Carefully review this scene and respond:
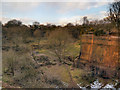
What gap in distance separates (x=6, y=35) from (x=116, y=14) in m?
16.9

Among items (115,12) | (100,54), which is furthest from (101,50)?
Result: (115,12)

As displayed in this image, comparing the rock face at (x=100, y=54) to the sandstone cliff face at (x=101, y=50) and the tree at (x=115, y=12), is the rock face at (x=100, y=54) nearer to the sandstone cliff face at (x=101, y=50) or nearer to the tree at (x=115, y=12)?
the sandstone cliff face at (x=101, y=50)

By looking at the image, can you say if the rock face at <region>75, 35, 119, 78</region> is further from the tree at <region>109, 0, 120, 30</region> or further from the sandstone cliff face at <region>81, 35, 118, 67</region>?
the tree at <region>109, 0, 120, 30</region>

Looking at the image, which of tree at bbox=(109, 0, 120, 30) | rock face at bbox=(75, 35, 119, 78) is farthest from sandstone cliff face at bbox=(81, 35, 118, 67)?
tree at bbox=(109, 0, 120, 30)

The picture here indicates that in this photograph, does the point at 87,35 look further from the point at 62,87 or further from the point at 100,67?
the point at 62,87

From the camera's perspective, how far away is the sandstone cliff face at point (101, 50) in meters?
7.07

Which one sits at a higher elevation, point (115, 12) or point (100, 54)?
point (115, 12)

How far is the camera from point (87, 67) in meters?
8.15

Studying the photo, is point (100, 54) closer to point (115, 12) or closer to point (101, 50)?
point (101, 50)

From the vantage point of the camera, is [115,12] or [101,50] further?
[115,12]

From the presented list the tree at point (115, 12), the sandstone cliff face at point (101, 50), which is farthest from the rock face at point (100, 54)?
the tree at point (115, 12)

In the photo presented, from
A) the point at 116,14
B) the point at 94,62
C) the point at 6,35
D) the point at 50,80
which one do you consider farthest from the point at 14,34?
the point at 116,14

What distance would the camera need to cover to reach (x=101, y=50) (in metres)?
7.69

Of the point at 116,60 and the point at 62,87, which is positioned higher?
the point at 116,60
